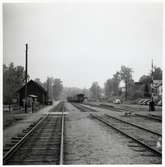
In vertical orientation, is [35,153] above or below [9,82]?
below

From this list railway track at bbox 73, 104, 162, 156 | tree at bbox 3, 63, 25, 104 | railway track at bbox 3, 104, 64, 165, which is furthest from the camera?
tree at bbox 3, 63, 25, 104

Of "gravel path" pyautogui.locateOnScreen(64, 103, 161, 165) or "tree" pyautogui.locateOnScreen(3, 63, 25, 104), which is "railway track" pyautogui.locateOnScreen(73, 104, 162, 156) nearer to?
"gravel path" pyautogui.locateOnScreen(64, 103, 161, 165)

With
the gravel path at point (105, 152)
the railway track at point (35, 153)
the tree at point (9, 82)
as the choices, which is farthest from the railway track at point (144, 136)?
the tree at point (9, 82)

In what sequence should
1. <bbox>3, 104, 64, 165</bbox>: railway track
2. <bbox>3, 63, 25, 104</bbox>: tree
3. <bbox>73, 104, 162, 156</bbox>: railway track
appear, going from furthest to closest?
1. <bbox>3, 63, 25, 104</bbox>: tree
2. <bbox>73, 104, 162, 156</bbox>: railway track
3. <bbox>3, 104, 64, 165</bbox>: railway track

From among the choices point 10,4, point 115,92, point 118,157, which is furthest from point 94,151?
point 115,92

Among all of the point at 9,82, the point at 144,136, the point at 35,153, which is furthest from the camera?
the point at 9,82

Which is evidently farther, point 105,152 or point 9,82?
point 9,82

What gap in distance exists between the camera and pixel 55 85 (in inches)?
3821

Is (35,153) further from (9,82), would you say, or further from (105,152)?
(9,82)

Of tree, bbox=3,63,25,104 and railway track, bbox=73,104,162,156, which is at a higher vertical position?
tree, bbox=3,63,25,104

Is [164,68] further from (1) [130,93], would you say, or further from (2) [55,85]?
(2) [55,85]

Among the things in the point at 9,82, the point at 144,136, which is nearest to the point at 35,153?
the point at 144,136

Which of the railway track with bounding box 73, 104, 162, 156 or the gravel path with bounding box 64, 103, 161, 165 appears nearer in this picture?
the gravel path with bounding box 64, 103, 161, 165

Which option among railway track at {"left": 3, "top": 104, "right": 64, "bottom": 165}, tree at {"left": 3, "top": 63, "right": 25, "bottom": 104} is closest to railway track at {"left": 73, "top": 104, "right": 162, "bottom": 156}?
railway track at {"left": 3, "top": 104, "right": 64, "bottom": 165}
